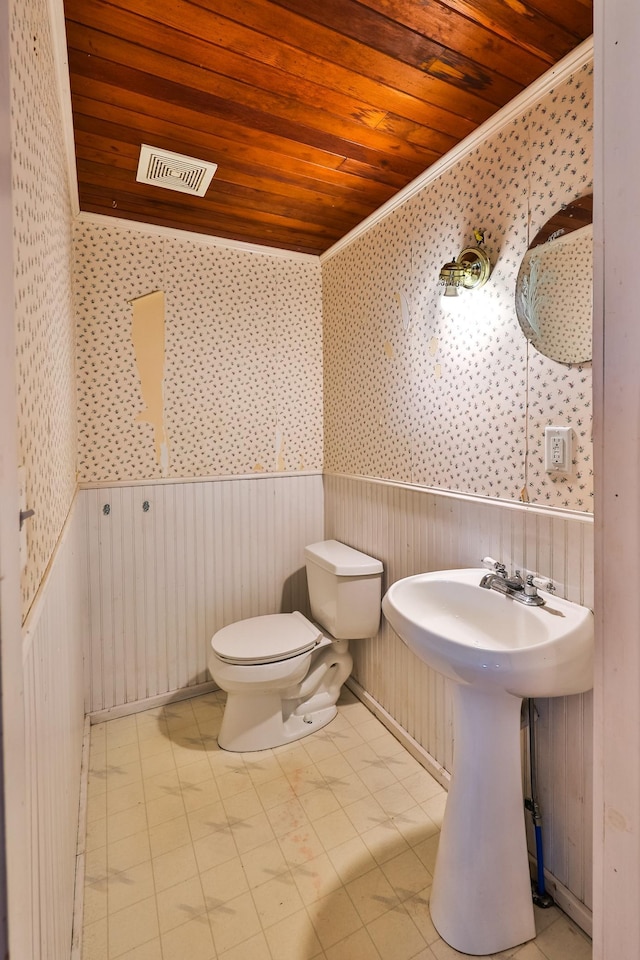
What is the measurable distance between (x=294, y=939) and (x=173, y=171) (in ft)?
8.06

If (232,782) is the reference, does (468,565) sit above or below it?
above

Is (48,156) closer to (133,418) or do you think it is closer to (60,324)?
(60,324)

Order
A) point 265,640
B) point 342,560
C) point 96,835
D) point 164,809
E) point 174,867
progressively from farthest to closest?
point 342,560 → point 265,640 → point 164,809 → point 96,835 → point 174,867

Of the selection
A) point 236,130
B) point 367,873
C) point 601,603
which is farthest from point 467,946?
point 236,130

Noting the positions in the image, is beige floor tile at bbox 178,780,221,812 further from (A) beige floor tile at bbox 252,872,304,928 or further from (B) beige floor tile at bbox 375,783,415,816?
(B) beige floor tile at bbox 375,783,415,816

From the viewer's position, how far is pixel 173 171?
1723 mm

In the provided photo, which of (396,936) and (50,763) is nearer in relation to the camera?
(50,763)

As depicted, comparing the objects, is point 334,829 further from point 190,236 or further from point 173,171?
point 190,236

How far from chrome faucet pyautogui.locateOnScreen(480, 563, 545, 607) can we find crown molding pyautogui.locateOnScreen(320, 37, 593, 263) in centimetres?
134

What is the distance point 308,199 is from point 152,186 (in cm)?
62

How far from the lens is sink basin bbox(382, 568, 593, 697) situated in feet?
3.39

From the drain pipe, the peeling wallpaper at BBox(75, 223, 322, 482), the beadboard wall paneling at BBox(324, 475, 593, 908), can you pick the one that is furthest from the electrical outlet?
the peeling wallpaper at BBox(75, 223, 322, 482)

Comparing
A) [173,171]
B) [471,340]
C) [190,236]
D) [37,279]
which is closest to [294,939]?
[37,279]

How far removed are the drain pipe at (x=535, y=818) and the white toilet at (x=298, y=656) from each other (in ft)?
2.68
